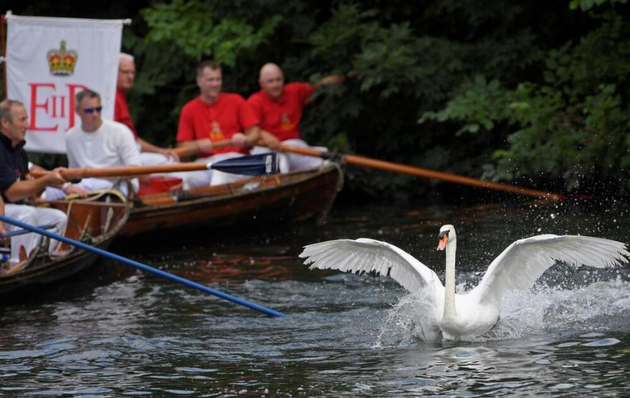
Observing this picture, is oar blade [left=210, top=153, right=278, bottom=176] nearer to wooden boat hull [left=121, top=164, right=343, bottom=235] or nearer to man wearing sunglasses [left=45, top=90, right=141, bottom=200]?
man wearing sunglasses [left=45, top=90, right=141, bottom=200]

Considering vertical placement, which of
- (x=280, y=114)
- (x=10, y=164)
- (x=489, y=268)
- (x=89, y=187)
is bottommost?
(x=489, y=268)

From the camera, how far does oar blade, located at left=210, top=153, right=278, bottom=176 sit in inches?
391

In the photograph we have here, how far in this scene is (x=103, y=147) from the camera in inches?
→ 447

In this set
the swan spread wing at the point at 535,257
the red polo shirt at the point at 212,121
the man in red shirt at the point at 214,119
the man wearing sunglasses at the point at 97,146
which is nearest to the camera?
the swan spread wing at the point at 535,257

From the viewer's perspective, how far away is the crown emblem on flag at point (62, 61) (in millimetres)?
12750

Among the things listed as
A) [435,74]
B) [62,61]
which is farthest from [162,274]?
[435,74]

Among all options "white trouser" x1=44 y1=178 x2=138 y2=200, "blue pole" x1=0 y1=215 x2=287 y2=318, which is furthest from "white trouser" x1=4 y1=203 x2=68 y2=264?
"white trouser" x1=44 y1=178 x2=138 y2=200

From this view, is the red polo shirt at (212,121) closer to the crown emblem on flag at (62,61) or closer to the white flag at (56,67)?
the white flag at (56,67)

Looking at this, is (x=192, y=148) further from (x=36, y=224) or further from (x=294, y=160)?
(x=36, y=224)

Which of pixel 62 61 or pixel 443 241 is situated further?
pixel 62 61

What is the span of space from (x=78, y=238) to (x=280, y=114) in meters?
3.53

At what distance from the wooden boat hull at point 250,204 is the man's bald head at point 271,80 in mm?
Result: 1032

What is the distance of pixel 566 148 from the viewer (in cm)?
1241

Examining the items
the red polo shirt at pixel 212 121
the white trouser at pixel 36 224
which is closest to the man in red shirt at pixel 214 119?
the red polo shirt at pixel 212 121
